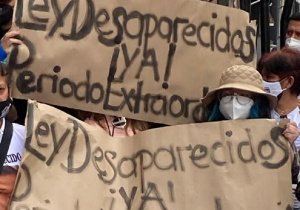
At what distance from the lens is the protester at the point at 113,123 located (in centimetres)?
418

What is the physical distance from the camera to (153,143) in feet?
13.0

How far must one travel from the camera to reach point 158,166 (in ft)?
13.0

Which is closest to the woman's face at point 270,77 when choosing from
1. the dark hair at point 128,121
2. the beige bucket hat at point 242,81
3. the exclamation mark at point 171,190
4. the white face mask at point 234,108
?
the beige bucket hat at point 242,81

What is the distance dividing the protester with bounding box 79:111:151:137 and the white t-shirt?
0.50 m

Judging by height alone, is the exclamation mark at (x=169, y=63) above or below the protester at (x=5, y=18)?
below

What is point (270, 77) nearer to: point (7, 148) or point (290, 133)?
point (290, 133)

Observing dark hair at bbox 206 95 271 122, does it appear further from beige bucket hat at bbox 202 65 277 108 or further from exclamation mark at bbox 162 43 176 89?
exclamation mark at bbox 162 43 176 89

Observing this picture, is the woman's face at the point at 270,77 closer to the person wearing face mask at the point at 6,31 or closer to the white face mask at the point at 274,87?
the white face mask at the point at 274,87

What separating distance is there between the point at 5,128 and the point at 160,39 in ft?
3.48

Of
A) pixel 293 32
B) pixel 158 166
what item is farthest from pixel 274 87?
pixel 293 32

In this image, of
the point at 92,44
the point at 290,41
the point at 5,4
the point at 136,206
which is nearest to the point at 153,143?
the point at 136,206

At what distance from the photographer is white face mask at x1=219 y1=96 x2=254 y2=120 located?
13.1 feet

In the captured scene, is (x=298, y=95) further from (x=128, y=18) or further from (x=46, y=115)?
(x=46, y=115)

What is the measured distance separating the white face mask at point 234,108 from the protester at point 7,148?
38.7 inches
